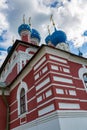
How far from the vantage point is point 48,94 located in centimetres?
688

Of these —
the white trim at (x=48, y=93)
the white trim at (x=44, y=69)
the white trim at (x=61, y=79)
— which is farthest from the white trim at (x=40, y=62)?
the white trim at (x=48, y=93)

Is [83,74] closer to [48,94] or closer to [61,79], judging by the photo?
[61,79]

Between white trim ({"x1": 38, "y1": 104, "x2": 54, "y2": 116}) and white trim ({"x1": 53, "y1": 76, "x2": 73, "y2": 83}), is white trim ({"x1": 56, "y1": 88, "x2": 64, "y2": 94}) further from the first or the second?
white trim ({"x1": 38, "y1": 104, "x2": 54, "y2": 116})

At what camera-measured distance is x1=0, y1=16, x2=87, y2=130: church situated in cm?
651

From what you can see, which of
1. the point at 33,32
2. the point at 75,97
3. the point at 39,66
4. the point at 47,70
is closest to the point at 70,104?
the point at 75,97

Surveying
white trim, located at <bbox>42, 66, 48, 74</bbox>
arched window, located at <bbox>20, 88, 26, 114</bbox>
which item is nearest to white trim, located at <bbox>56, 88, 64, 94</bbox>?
white trim, located at <bbox>42, 66, 48, 74</bbox>

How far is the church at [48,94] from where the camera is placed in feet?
21.4

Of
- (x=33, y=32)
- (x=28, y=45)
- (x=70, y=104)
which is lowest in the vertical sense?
(x=70, y=104)

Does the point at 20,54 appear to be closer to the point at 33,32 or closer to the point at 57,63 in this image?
the point at 57,63

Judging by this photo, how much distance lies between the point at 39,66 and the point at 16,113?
3.50 metres

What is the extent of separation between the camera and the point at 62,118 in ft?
20.3

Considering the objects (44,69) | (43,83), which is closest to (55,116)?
(43,83)

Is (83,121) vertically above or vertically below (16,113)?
below

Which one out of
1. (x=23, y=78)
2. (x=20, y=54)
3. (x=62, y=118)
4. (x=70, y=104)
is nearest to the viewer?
(x=62, y=118)
